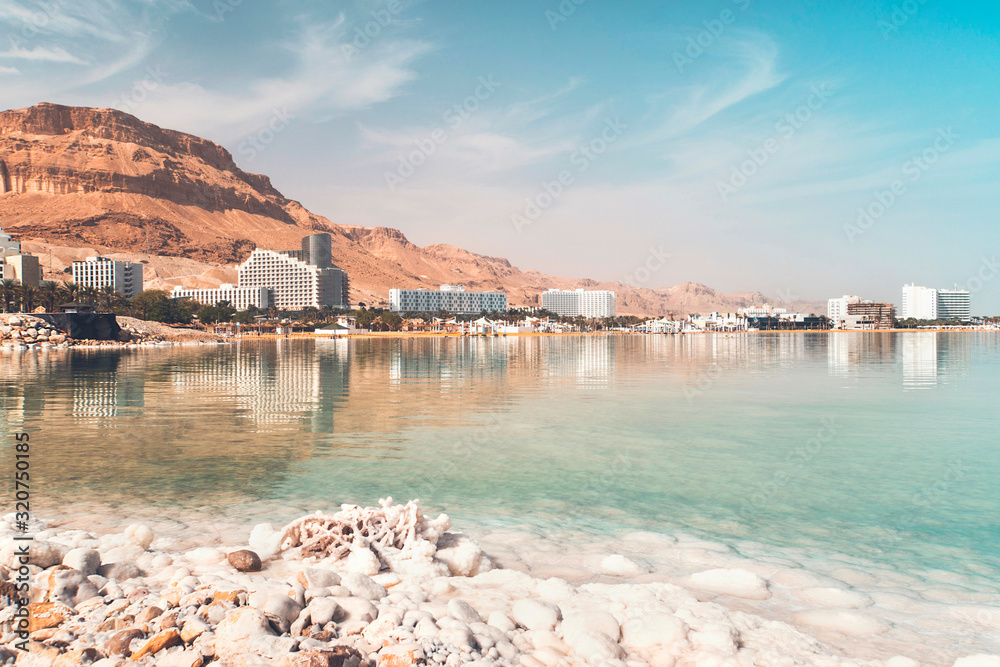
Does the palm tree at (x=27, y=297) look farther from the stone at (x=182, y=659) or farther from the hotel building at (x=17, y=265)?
the stone at (x=182, y=659)

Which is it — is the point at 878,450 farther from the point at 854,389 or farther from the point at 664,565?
the point at 854,389

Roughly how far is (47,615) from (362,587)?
2741 mm

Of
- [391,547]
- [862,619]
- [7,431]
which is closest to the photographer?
[862,619]

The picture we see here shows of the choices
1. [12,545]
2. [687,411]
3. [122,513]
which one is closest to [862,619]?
[12,545]

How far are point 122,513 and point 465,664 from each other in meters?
8.85

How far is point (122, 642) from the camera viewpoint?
16.3 feet

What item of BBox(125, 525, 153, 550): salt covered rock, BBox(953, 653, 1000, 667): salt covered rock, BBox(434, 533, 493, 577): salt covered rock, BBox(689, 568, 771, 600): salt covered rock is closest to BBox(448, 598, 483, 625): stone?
BBox(434, 533, 493, 577): salt covered rock

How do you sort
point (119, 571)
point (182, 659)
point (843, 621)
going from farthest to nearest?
1. point (119, 571)
2. point (843, 621)
3. point (182, 659)

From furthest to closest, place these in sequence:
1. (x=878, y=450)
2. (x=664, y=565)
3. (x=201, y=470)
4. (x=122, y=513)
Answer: (x=878, y=450), (x=201, y=470), (x=122, y=513), (x=664, y=565)

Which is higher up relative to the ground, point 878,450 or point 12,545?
point 12,545

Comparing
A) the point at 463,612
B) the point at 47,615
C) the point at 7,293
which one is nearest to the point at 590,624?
the point at 463,612

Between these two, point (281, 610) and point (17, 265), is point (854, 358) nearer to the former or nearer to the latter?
point (281, 610)

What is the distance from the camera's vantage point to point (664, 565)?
27.2 ft

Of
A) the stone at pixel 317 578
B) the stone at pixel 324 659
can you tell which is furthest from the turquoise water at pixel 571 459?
the stone at pixel 324 659
